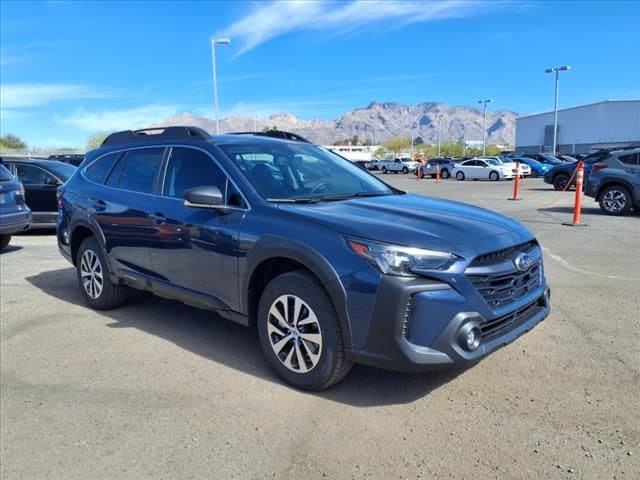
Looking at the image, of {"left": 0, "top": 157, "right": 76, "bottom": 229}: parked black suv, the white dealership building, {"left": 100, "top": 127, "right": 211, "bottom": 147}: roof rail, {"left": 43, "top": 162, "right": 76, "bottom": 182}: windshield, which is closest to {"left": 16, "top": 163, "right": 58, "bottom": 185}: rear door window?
{"left": 0, "top": 157, "right": 76, "bottom": 229}: parked black suv

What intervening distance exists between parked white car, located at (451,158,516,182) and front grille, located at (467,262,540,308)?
111 ft

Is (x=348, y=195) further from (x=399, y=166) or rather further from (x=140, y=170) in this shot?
(x=399, y=166)

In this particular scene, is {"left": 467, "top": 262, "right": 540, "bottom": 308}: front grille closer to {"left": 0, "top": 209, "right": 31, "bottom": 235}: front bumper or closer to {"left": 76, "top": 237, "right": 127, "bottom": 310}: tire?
→ {"left": 76, "top": 237, "right": 127, "bottom": 310}: tire

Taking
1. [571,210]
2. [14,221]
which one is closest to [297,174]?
[14,221]

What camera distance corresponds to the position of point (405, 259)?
3.12 metres

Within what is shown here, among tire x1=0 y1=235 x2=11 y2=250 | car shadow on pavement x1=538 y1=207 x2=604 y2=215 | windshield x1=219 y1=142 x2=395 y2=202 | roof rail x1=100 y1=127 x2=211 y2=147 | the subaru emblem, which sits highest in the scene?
roof rail x1=100 y1=127 x2=211 y2=147

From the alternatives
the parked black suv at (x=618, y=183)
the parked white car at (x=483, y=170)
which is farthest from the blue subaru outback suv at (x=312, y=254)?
the parked white car at (x=483, y=170)

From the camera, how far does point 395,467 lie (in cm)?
281

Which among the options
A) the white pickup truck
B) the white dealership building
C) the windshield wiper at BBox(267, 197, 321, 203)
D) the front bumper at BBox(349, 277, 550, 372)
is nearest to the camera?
the front bumper at BBox(349, 277, 550, 372)

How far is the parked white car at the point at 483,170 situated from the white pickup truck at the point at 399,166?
50.3 ft

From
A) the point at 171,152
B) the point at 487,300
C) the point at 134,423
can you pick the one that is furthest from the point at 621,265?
the point at 134,423

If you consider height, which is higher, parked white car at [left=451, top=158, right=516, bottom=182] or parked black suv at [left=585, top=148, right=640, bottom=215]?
parked black suv at [left=585, top=148, right=640, bottom=215]

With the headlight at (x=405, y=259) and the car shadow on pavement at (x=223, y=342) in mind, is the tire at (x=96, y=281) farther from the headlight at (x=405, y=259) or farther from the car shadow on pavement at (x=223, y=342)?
the headlight at (x=405, y=259)

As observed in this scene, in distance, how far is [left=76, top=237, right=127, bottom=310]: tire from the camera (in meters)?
5.49
